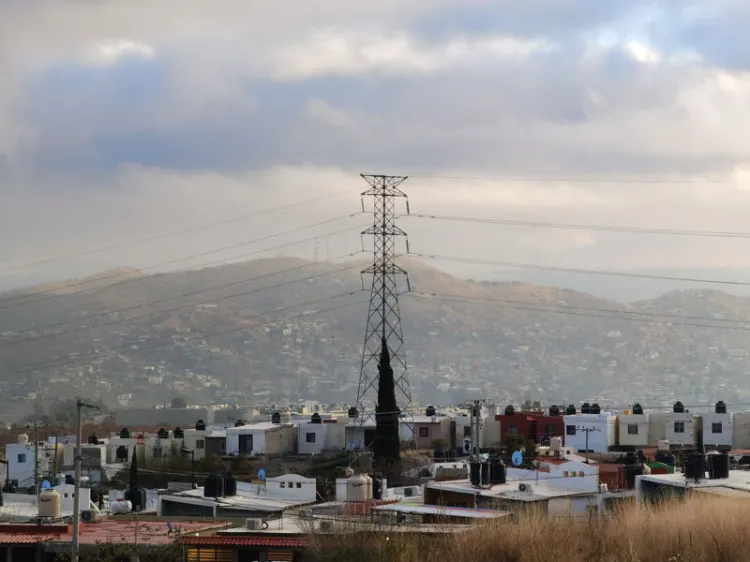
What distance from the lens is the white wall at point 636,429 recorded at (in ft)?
230

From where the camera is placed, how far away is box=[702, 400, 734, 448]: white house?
69.9 metres

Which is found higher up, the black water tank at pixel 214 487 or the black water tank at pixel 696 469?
the black water tank at pixel 696 469

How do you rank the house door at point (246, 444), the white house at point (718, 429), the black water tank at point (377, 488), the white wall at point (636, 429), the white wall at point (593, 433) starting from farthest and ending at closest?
the house door at point (246, 444) → the white wall at point (636, 429) → the white house at point (718, 429) → the white wall at point (593, 433) → the black water tank at point (377, 488)

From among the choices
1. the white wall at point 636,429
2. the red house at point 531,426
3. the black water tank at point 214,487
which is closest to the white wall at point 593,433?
the white wall at point 636,429

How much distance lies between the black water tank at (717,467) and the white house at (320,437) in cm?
3653

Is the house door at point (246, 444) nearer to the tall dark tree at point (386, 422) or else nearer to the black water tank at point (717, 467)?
the tall dark tree at point (386, 422)

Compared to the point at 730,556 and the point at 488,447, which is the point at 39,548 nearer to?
the point at 730,556

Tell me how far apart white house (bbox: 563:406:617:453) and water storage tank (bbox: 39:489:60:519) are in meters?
34.7

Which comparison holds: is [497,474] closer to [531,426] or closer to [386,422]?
[386,422]

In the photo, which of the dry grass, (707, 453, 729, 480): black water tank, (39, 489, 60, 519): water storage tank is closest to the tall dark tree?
(707, 453, 729, 480): black water tank

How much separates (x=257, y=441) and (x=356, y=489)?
32.3 metres

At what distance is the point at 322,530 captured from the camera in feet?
99.8

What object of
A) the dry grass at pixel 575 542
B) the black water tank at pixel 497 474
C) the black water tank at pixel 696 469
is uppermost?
the black water tank at pixel 696 469

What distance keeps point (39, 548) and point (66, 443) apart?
136 ft
